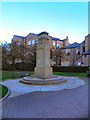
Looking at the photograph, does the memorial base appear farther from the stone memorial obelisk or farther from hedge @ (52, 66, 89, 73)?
hedge @ (52, 66, 89, 73)

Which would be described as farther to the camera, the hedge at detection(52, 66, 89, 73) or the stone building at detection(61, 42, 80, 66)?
the stone building at detection(61, 42, 80, 66)

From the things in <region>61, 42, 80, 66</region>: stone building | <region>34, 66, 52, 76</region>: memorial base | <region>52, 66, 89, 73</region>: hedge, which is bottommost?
<region>52, 66, 89, 73</region>: hedge

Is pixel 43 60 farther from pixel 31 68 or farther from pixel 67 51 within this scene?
pixel 67 51

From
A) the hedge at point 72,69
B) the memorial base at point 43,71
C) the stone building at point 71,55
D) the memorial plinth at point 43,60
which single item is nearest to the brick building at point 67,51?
the stone building at point 71,55

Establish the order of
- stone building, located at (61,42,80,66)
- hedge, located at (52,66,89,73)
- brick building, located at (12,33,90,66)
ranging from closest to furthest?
1. hedge, located at (52,66,89,73)
2. brick building, located at (12,33,90,66)
3. stone building, located at (61,42,80,66)

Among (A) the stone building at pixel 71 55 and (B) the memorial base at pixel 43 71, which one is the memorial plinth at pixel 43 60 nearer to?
(B) the memorial base at pixel 43 71

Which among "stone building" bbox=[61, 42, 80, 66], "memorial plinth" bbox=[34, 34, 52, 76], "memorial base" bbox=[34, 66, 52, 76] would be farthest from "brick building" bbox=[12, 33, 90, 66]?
"memorial base" bbox=[34, 66, 52, 76]

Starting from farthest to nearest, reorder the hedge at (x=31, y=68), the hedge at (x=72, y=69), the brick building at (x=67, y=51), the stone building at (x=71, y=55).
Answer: the stone building at (x=71, y=55) → the brick building at (x=67, y=51) → the hedge at (x=31, y=68) → the hedge at (x=72, y=69)

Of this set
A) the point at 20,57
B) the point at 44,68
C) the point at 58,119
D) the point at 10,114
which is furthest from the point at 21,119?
the point at 20,57

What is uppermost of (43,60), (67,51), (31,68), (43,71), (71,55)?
(67,51)

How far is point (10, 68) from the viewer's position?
25.3 meters

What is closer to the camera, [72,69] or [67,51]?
[72,69]

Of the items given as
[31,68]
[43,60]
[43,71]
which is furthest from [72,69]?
[43,71]

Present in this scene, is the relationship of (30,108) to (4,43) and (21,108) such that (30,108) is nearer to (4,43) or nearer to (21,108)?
(21,108)
